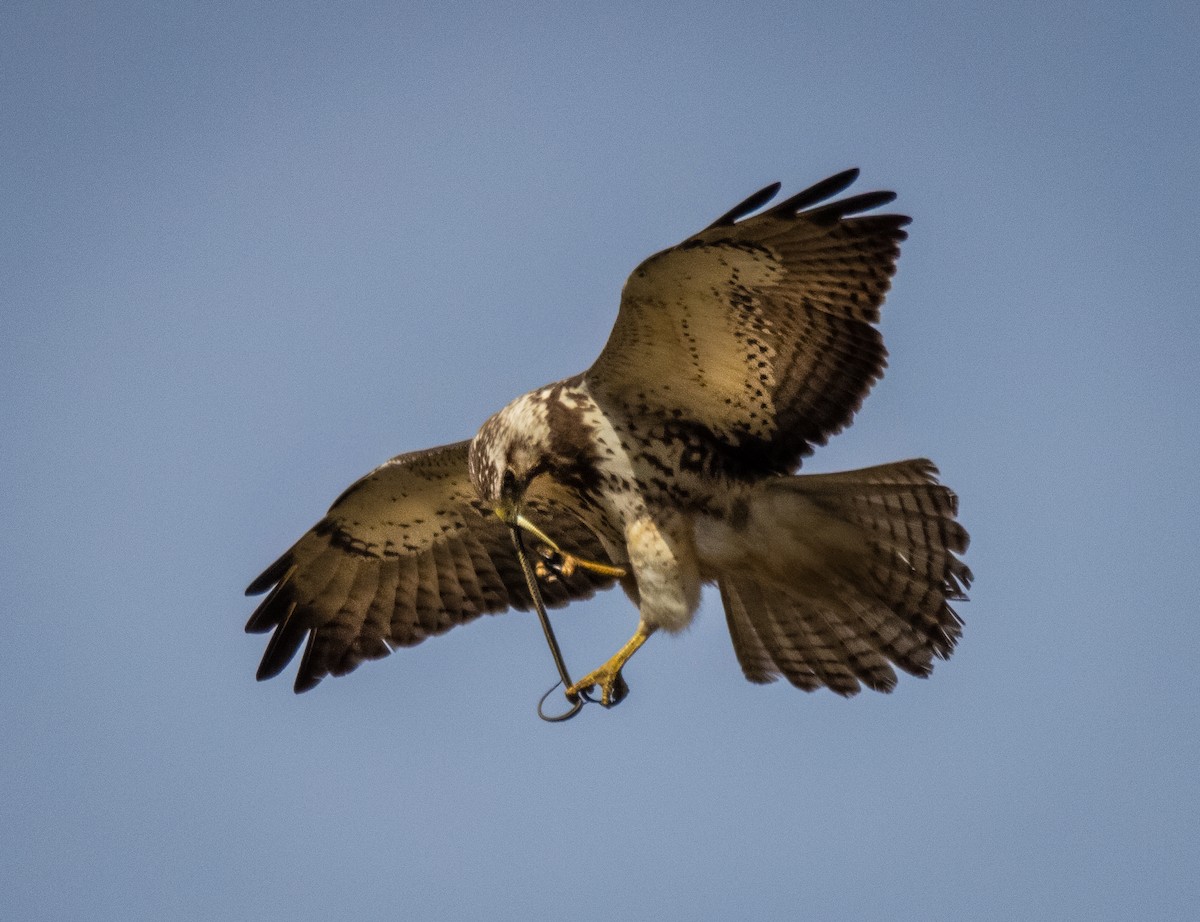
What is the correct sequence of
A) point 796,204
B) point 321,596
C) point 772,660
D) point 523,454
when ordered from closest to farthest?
point 796,204 < point 523,454 < point 772,660 < point 321,596

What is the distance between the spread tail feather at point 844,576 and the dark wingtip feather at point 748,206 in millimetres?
1265

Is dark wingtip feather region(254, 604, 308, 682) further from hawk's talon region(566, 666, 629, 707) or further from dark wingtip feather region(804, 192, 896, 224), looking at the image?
dark wingtip feather region(804, 192, 896, 224)

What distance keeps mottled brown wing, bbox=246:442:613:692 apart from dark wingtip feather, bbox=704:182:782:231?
1.99 metres

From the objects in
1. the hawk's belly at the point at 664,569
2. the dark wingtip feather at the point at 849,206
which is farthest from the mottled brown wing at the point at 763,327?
the hawk's belly at the point at 664,569

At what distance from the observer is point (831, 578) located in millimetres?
7004

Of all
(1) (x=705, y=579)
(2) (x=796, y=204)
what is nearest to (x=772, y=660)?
(1) (x=705, y=579)

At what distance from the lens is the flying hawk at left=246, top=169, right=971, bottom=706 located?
20.8ft

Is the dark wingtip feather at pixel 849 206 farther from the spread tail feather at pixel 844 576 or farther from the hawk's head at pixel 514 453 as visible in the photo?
the hawk's head at pixel 514 453

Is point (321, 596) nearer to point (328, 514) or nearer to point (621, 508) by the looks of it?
point (328, 514)

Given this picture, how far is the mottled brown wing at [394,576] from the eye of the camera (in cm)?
768

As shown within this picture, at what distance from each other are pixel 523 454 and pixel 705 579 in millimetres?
1041

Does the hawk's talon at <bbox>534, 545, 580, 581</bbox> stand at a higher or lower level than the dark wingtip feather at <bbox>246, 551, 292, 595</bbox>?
lower

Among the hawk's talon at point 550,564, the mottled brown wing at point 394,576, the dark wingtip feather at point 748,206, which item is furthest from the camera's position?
the mottled brown wing at point 394,576

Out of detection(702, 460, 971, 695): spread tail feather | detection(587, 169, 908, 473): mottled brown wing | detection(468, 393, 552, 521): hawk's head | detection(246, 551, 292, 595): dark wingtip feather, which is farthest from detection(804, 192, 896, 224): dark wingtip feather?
detection(246, 551, 292, 595): dark wingtip feather
